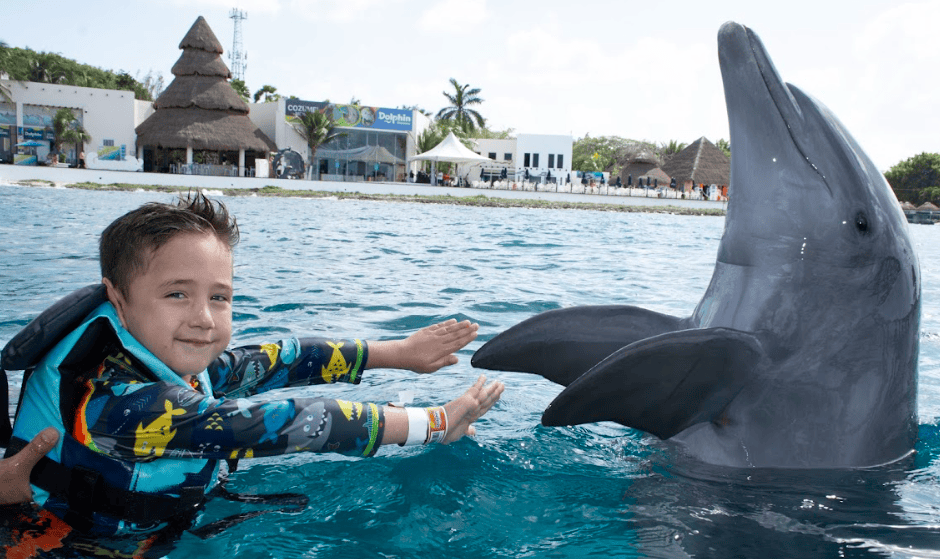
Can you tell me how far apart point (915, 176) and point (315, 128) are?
37.1 m

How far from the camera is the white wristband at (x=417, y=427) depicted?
196 centimetres

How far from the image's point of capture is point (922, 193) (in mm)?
45000

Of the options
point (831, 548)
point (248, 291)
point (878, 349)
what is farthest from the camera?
point (248, 291)

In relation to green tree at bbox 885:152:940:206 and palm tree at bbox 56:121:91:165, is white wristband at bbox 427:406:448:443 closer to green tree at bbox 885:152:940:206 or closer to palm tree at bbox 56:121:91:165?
palm tree at bbox 56:121:91:165

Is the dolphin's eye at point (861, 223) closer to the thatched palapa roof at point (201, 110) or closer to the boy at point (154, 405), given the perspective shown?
the boy at point (154, 405)

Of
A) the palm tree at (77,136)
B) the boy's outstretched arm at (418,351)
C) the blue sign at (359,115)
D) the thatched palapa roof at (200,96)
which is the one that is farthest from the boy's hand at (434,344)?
the palm tree at (77,136)

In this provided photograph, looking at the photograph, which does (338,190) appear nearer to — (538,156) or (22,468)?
(538,156)

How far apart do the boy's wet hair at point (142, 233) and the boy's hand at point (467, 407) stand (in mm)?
Answer: 747

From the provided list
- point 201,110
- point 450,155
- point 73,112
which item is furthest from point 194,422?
point 73,112

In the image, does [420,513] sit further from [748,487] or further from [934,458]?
[934,458]

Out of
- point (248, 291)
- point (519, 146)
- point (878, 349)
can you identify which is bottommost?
point (248, 291)

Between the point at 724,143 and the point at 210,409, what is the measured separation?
214 ft

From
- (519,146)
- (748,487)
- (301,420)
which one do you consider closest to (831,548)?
(748,487)

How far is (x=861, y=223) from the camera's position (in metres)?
2.17
